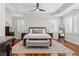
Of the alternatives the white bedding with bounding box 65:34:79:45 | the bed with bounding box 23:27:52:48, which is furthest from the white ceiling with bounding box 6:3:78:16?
the white bedding with bounding box 65:34:79:45

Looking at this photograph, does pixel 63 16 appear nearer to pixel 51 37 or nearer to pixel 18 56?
pixel 51 37

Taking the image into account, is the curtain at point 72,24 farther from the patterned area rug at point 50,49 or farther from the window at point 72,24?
the patterned area rug at point 50,49

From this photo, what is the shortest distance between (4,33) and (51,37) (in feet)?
2.60

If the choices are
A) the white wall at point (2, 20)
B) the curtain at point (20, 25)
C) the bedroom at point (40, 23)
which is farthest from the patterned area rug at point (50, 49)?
the white wall at point (2, 20)

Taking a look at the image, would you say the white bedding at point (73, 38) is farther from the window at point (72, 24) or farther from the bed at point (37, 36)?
the bed at point (37, 36)

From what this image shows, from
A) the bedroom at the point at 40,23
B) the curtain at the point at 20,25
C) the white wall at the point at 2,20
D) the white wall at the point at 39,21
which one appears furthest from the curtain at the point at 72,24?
the white wall at the point at 2,20

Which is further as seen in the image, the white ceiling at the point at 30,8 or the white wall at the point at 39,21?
the white wall at the point at 39,21

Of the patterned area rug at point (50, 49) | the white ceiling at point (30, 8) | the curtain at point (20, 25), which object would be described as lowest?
the patterned area rug at point (50, 49)

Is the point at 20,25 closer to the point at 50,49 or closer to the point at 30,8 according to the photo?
the point at 30,8

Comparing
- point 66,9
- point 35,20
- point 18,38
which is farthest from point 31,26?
point 66,9

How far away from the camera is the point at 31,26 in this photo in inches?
86.5

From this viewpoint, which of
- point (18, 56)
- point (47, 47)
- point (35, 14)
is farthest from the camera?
point (47, 47)

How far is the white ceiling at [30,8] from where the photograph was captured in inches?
81.9

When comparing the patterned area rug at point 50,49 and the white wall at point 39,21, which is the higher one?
the white wall at point 39,21
